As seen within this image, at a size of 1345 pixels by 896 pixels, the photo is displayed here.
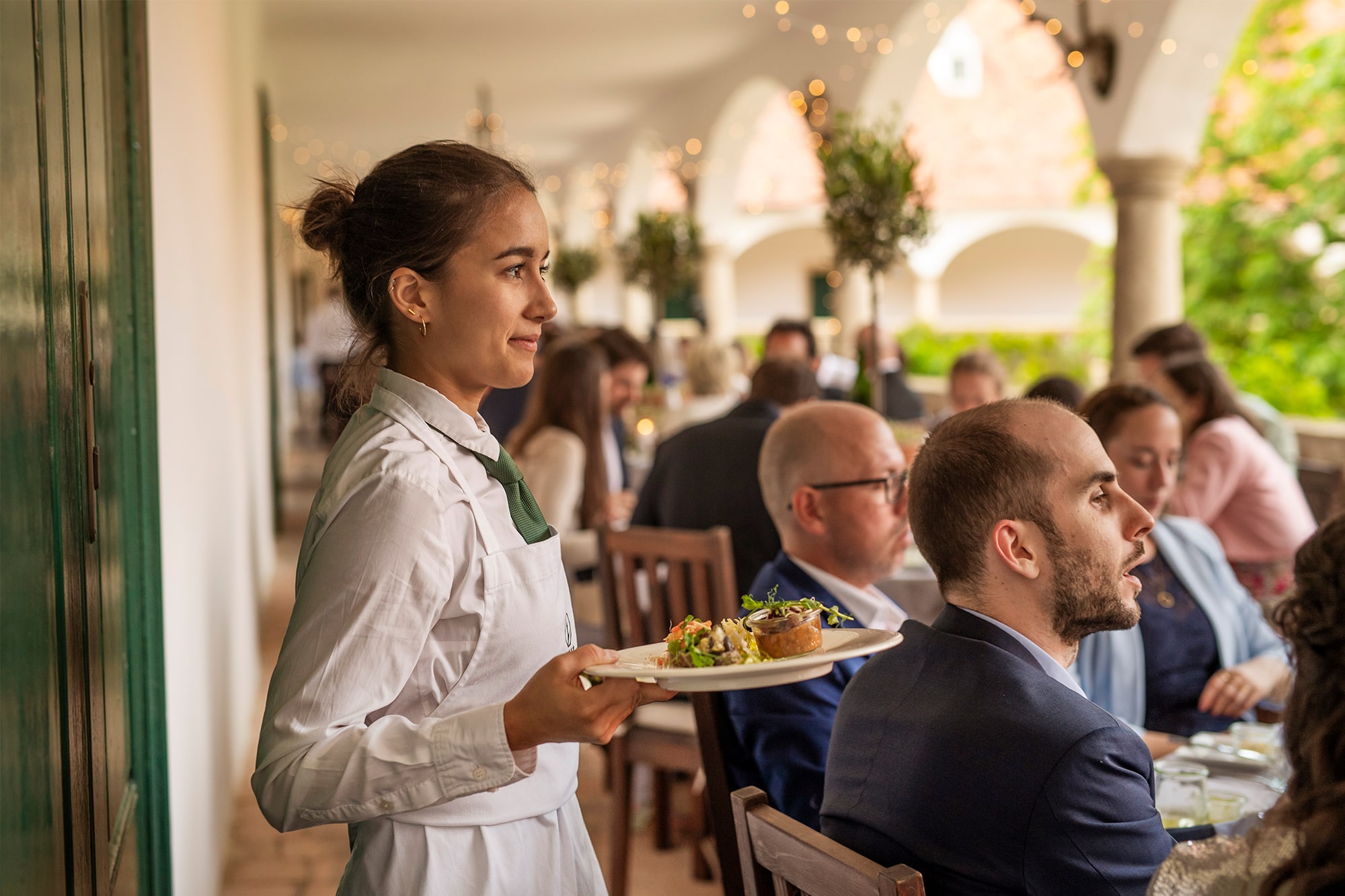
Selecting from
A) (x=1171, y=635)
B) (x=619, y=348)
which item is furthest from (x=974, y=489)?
(x=619, y=348)

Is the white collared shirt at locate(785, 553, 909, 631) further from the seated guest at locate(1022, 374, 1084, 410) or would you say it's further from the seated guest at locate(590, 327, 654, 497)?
the seated guest at locate(590, 327, 654, 497)

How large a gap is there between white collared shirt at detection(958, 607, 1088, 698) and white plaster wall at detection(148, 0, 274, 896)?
5.50ft

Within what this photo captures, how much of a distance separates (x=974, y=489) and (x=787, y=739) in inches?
25.9

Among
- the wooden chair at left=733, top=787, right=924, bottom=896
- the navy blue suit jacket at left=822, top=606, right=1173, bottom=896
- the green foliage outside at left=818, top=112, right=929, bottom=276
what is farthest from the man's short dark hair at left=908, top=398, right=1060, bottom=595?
the green foliage outside at left=818, top=112, right=929, bottom=276

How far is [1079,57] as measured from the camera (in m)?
6.60

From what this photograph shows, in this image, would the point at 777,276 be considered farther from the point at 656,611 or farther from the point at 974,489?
the point at 974,489

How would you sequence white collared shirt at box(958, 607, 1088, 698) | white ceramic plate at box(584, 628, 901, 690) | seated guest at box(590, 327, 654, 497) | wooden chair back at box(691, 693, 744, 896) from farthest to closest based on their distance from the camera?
seated guest at box(590, 327, 654, 497)
wooden chair back at box(691, 693, 744, 896)
white collared shirt at box(958, 607, 1088, 698)
white ceramic plate at box(584, 628, 901, 690)

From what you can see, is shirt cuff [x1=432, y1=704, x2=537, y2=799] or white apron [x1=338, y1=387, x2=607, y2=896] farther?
white apron [x1=338, y1=387, x2=607, y2=896]

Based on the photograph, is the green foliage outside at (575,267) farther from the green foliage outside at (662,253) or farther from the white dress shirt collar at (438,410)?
the white dress shirt collar at (438,410)

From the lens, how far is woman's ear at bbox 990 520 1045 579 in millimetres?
1620

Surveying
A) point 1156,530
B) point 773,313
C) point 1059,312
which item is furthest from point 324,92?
point 1059,312

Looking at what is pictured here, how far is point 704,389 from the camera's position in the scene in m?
7.16

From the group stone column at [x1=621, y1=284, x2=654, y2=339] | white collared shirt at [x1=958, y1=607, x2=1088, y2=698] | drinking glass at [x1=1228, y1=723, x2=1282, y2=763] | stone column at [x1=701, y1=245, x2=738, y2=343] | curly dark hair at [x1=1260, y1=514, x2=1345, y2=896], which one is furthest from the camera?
stone column at [x1=621, y1=284, x2=654, y2=339]

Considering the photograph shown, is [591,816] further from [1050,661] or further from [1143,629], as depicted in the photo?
[1050,661]
